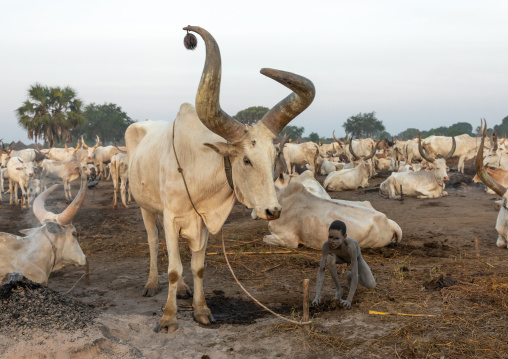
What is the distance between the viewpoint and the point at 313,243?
774cm

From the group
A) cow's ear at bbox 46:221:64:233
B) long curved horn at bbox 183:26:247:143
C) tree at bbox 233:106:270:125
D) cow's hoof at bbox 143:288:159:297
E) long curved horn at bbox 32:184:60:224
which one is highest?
tree at bbox 233:106:270:125

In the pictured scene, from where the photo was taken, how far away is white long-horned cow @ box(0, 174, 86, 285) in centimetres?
489

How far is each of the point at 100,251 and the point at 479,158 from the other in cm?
673

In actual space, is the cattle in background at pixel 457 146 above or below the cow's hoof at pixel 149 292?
above

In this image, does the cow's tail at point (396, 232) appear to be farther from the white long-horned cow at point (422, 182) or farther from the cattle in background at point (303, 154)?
the cattle in background at point (303, 154)

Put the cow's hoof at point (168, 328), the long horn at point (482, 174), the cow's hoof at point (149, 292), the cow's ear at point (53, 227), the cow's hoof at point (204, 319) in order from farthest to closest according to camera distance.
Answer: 1. the long horn at point (482, 174)
2. the cow's hoof at point (149, 292)
3. the cow's ear at point (53, 227)
4. the cow's hoof at point (204, 319)
5. the cow's hoof at point (168, 328)

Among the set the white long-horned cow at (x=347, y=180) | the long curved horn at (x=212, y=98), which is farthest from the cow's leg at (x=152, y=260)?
the white long-horned cow at (x=347, y=180)

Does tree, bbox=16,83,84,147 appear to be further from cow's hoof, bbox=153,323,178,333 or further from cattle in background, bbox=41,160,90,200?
cow's hoof, bbox=153,323,178,333

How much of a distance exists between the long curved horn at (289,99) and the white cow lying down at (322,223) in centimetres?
369

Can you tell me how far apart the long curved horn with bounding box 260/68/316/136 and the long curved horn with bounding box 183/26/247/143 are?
12.4 inches

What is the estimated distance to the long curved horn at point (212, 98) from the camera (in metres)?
3.83

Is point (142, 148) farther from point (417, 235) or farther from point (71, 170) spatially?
point (71, 170)

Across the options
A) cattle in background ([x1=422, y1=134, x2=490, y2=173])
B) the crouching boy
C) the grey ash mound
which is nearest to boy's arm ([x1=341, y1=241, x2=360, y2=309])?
the crouching boy

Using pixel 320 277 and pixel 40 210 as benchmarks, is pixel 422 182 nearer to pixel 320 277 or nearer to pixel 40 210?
pixel 320 277
